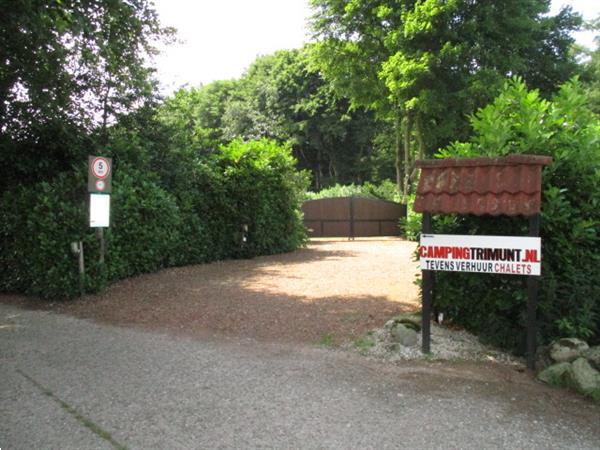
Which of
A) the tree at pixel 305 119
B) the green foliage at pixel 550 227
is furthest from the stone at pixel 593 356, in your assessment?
the tree at pixel 305 119

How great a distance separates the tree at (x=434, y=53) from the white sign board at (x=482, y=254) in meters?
16.4

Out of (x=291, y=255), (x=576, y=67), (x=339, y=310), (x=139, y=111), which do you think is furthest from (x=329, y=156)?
(x=339, y=310)

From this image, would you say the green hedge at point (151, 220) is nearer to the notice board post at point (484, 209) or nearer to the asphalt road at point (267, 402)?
the asphalt road at point (267, 402)

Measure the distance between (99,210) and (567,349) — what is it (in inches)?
290

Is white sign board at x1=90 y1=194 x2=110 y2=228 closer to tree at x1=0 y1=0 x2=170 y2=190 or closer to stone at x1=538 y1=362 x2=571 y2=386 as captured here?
tree at x1=0 y1=0 x2=170 y2=190

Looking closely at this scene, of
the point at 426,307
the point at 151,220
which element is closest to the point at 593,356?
the point at 426,307

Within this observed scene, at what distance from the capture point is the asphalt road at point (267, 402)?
11.9 feet

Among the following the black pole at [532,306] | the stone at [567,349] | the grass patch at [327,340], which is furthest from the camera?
the grass patch at [327,340]

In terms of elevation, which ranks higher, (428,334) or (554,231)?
(554,231)

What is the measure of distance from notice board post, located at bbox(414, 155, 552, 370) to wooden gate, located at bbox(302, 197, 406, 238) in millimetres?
21351

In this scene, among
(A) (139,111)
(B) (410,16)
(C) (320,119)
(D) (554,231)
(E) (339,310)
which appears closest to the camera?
(D) (554,231)

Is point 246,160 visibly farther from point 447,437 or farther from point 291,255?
point 447,437

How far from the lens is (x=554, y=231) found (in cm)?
534

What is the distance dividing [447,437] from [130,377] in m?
2.98
